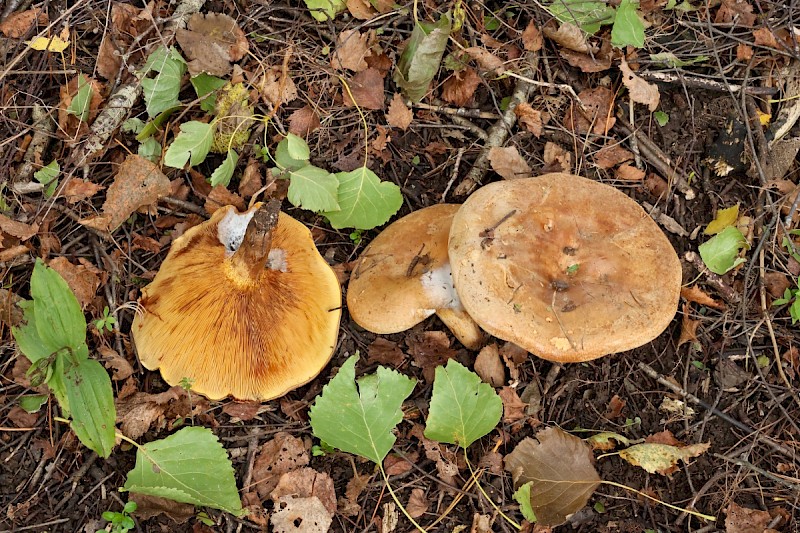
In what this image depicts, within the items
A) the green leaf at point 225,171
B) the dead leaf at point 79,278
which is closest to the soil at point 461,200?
the dead leaf at point 79,278

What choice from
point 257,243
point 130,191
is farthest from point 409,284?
point 130,191

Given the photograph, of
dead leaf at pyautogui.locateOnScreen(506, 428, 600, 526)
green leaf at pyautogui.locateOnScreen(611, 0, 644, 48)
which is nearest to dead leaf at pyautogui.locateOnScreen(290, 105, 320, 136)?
green leaf at pyautogui.locateOnScreen(611, 0, 644, 48)

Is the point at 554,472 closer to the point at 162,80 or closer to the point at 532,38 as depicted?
the point at 532,38

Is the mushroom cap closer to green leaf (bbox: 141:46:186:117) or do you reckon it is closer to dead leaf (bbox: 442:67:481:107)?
dead leaf (bbox: 442:67:481:107)

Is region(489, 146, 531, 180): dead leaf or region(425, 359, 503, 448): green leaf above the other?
region(489, 146, 531, 180): dead leaf

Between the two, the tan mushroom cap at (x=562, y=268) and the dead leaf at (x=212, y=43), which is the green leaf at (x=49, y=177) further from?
the tan mushroom cap at (x=562, y=268)

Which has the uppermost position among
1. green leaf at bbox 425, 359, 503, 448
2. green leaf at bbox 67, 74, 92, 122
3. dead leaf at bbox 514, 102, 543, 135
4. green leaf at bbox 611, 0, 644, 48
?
green leaf at bbox 611, 0, 644, 48
